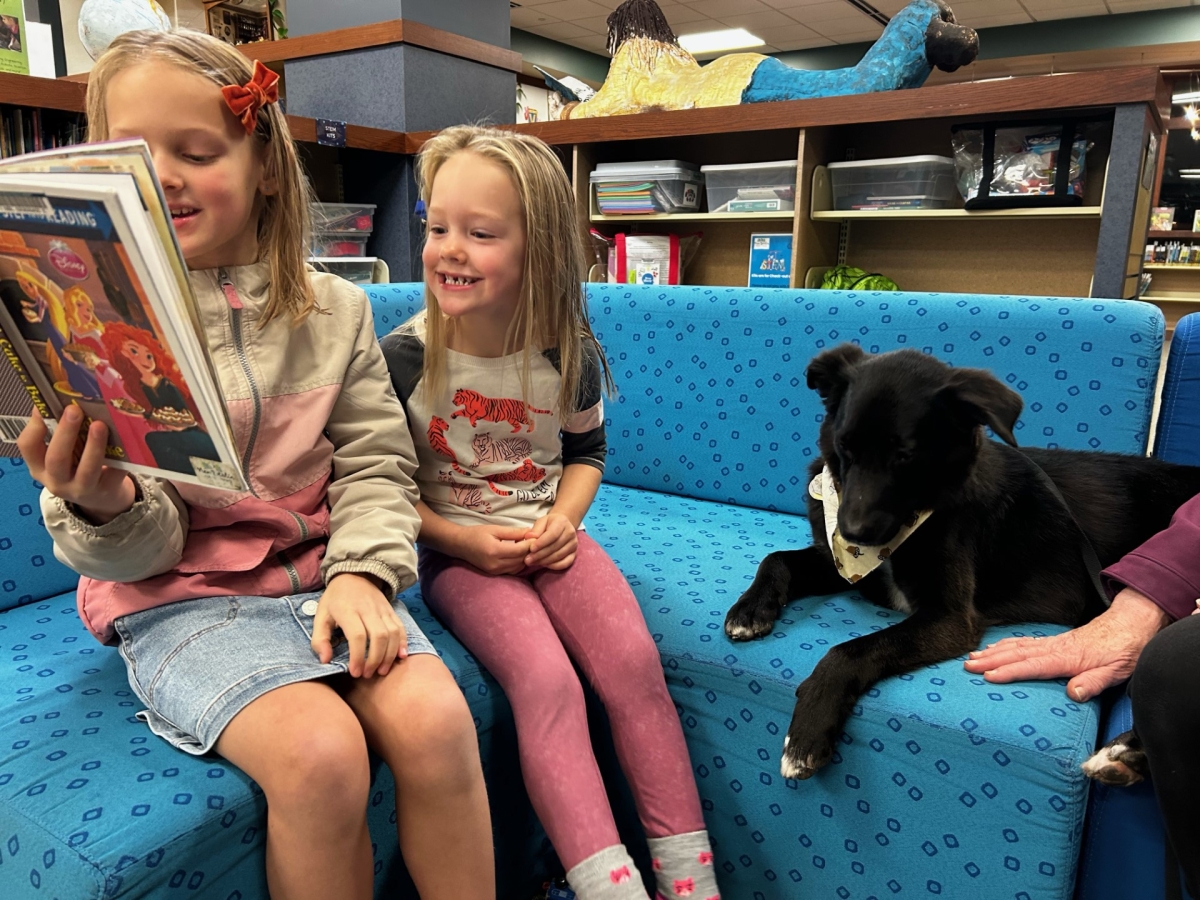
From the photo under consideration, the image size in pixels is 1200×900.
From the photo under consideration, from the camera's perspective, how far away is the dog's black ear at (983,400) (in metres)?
1.13

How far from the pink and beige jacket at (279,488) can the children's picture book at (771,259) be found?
6.69 ft

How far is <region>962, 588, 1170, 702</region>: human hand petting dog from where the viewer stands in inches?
43.4

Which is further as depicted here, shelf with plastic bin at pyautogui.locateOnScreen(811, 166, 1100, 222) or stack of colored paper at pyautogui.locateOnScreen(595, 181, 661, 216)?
stack of colored paper at pyautogui.locateOnScreen(595, 181, 661, 216)

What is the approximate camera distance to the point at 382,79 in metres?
3.40

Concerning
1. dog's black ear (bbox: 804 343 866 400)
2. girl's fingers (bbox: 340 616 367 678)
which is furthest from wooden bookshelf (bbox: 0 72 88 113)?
dog's black ear (bbox: 804 343 866 400)

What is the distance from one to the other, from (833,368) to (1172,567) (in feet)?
1.80

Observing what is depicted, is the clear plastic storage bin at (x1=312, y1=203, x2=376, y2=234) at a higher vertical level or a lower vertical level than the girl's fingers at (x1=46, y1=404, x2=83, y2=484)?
higher

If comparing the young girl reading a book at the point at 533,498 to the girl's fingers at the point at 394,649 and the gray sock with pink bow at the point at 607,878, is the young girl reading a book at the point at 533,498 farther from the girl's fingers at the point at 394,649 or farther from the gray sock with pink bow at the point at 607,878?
the girl's fingers at the point at 394,649

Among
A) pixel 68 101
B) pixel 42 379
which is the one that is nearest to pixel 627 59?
pixel 68 101

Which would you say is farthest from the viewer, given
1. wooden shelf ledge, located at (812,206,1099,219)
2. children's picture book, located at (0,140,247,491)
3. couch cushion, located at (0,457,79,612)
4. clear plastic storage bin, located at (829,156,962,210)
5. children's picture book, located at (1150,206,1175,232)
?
children's picture book, located at (1150,206,1175,232)

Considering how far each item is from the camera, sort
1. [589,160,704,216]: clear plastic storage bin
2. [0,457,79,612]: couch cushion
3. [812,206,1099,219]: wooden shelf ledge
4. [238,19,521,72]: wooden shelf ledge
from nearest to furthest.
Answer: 1. [0,457,79,612]: couch cushion
2. [812,206,1099,219]: wooden shelf ledge
3. [589,160,704,216]: clear plastic storage bin
4. [238,19,521,72]: wooden shelf ledge

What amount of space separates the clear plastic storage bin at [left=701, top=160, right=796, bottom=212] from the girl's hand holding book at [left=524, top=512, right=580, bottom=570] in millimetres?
2009

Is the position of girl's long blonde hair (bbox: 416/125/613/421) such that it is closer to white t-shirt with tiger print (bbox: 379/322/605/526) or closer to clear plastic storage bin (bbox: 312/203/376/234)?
white t-shirt with tiger print (bbox: 379/322/605/526)

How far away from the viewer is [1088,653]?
112cm
